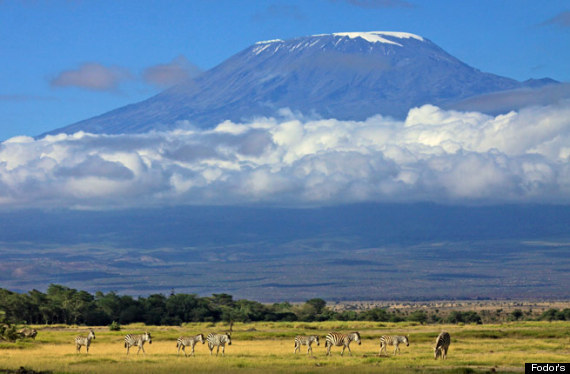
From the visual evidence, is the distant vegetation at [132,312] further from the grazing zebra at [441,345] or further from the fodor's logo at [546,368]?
the fodor's logo at [546,368]

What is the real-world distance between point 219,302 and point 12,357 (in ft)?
230

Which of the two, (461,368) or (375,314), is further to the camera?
(375,314)

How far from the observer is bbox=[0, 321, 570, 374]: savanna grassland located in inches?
1572

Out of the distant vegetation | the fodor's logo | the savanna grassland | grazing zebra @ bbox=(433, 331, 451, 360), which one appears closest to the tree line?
the distant vegetation

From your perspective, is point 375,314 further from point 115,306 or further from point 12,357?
point 12,357

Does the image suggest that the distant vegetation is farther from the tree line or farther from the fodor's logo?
the fodor's logo

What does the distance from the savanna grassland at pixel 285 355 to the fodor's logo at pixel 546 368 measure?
2.51ft

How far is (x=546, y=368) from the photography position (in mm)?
37656

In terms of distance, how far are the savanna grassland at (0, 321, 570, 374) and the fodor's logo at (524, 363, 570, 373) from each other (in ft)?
2.51

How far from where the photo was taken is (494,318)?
110 m

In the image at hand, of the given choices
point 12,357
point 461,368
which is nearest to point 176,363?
point 12,357

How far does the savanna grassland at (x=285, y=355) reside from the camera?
3994cm

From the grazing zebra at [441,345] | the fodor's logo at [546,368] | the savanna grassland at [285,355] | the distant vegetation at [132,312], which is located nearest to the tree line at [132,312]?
the distant vegetation at [132,312]

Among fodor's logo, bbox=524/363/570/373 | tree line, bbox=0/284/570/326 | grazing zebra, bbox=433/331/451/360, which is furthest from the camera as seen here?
tree line, bbox=0/284/570/326
